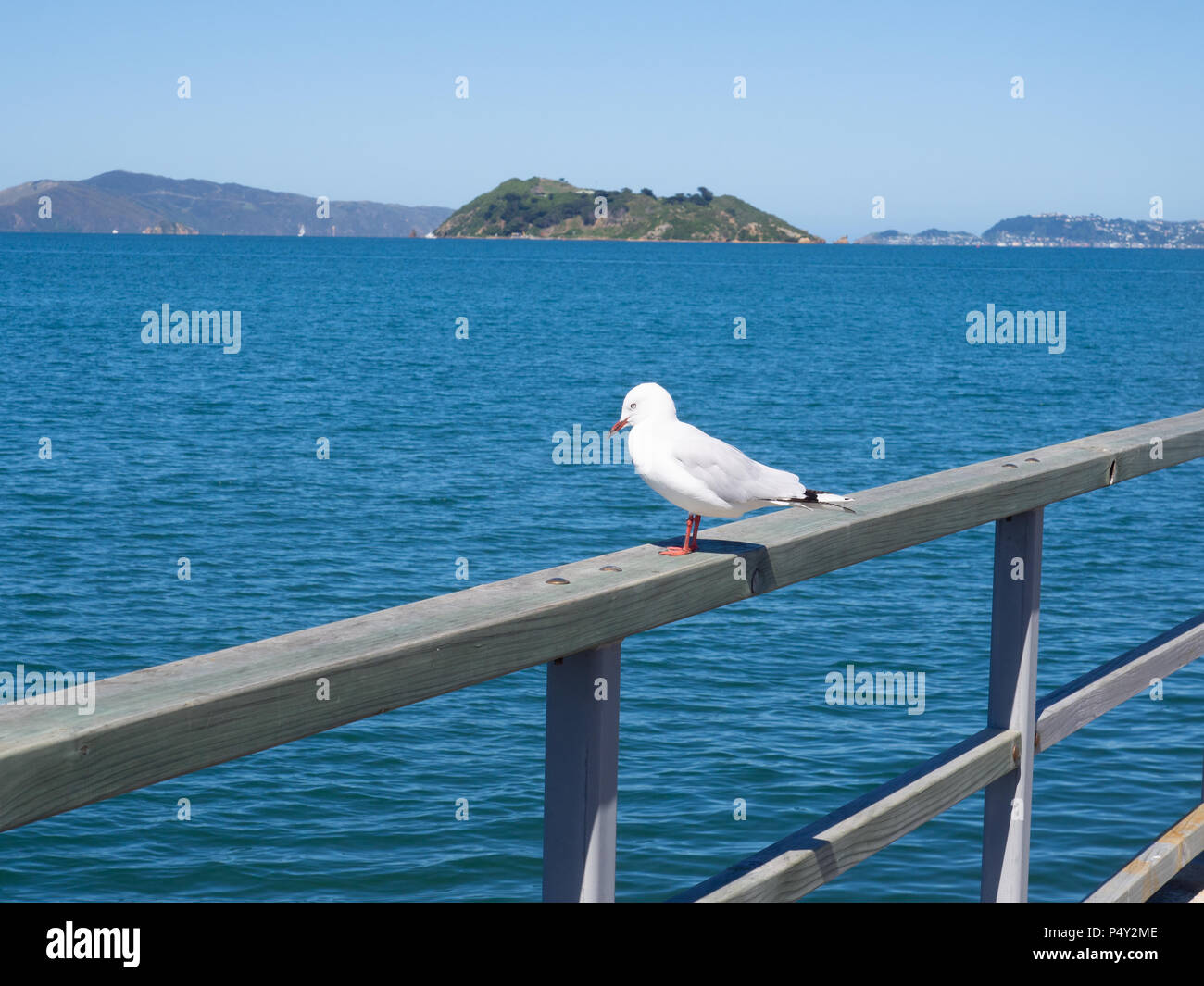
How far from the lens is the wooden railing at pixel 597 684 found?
4.45ft

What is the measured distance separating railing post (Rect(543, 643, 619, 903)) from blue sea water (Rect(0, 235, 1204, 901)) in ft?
3.93

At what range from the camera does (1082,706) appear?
10.6ft

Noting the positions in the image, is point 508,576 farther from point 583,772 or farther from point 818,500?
point 583,772

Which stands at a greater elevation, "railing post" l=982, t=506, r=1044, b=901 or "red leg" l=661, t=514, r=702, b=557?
"red leg" l=661, t=514, r=702, b=557

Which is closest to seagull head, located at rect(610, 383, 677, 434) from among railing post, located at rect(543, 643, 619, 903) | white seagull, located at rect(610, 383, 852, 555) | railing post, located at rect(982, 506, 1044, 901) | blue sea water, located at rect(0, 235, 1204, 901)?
white seagull, located at rect(610, 383, 852, 555)

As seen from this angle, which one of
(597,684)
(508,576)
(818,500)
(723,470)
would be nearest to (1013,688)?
(818,500)

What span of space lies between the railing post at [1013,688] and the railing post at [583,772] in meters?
1.30

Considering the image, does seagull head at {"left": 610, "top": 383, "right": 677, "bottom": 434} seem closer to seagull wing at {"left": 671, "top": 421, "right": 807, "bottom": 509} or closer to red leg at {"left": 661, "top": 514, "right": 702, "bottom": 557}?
seagull wing at {"left": 671, "top": 421, "right": 807, "bottom": 509}

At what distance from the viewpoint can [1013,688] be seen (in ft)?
9.53

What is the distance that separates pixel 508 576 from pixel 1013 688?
53.6 feet

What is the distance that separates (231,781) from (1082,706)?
31.6ft

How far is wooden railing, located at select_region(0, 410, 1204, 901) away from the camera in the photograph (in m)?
1.36

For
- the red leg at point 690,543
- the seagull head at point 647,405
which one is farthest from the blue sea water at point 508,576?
the red leg at point 690,543
